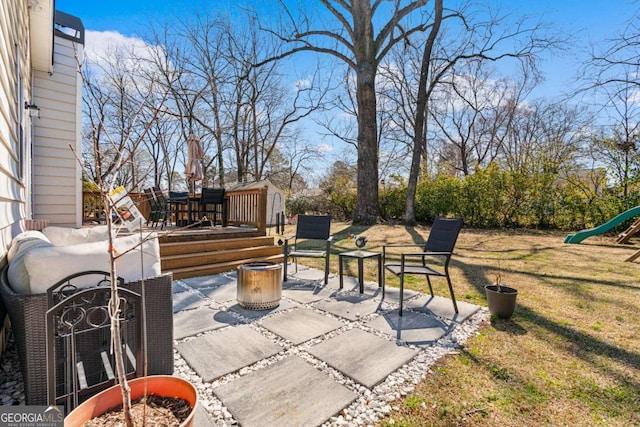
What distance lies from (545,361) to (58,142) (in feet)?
25.8

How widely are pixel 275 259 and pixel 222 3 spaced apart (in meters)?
13.7

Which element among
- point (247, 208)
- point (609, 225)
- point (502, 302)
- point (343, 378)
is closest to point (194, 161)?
point (247, 208)

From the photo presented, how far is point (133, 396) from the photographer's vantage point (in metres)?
1.38

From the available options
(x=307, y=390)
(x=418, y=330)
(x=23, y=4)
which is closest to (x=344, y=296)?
(x=418, y=330)

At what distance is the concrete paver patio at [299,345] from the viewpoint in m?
1.83

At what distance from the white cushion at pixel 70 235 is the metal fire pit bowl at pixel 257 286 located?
1.64m

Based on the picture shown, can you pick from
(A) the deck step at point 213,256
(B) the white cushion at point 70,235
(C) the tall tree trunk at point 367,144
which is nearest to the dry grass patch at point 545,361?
(A) the deck step at point 213,256

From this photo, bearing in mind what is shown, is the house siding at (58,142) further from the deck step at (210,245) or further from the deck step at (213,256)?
the deck step at (213,256)

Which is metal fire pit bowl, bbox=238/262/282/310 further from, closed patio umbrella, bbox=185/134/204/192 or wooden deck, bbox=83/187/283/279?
closed patio umbrella, bbox=185/134/204/192

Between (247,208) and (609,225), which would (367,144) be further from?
(609,225)

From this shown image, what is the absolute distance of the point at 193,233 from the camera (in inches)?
219

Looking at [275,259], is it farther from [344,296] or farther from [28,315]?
[28,315]

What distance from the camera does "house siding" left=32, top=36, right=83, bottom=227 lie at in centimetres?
538

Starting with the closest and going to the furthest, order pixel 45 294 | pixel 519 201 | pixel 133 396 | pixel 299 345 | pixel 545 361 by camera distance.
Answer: pixel 133 396 → pixel 45 294 → pixel 545 361 → pixel 299 345 → pixel 519 201
